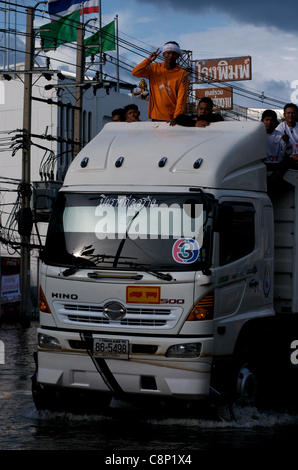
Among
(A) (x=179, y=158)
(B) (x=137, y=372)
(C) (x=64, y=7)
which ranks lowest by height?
(B) (x=137, y=372)

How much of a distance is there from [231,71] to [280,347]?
3853cm

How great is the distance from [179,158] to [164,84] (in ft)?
8.46

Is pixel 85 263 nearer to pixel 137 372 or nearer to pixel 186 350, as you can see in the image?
pixel 137 372

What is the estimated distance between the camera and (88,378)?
23.2 ft

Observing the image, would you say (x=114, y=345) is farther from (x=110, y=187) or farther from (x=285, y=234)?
(x=285, y=234)

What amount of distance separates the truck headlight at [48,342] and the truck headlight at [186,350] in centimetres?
121

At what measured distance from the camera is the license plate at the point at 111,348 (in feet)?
22.6

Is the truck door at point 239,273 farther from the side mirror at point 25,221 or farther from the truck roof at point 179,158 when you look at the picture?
the side mirror at point 25,221

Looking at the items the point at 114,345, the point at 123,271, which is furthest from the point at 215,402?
the point at 123,271

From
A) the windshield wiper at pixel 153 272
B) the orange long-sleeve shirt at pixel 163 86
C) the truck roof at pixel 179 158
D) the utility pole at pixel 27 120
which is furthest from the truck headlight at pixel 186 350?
the utility pole at pixel 27 120

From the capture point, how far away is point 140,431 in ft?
23.8

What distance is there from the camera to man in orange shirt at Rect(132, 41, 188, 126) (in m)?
9.59

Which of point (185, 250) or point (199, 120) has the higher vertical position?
point (199, 120)

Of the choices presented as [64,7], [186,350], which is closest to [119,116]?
[186,350]
